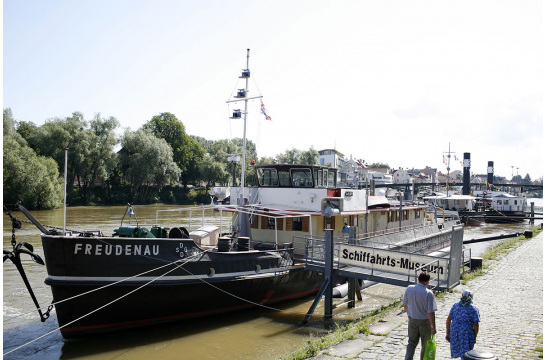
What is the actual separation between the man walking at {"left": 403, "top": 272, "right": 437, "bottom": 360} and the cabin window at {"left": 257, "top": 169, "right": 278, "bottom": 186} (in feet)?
31.6

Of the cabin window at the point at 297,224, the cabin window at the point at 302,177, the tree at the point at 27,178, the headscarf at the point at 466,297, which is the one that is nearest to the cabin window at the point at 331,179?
the cabin window at the point at 302,177

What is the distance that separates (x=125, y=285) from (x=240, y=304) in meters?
3.64

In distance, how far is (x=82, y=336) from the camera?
10.4 m

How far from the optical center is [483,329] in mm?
8844

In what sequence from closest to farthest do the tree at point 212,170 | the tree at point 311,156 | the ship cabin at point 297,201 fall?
1. the ship cabin at point 297,201
2. the tree at point 212,170
3. the tree at point 311,156

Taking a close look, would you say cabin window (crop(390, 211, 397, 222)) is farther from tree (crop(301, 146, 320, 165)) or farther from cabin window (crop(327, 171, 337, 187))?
tree (crop(301, 146, 320, 165))

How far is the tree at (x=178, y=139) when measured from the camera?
7069 cm

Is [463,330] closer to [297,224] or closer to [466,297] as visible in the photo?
[466,297]

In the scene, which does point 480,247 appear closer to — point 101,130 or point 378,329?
point 378,329

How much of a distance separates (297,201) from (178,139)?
195 ft

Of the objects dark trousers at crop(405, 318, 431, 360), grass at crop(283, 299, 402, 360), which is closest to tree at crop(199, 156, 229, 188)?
grass at crop(283, 299, 402, 360)

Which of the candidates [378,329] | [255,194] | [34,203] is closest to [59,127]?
[34,203]

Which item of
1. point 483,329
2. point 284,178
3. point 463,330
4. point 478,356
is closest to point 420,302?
point 463,330

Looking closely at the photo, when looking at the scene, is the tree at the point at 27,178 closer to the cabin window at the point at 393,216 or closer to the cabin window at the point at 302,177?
the cabin window at the point at 302,177
